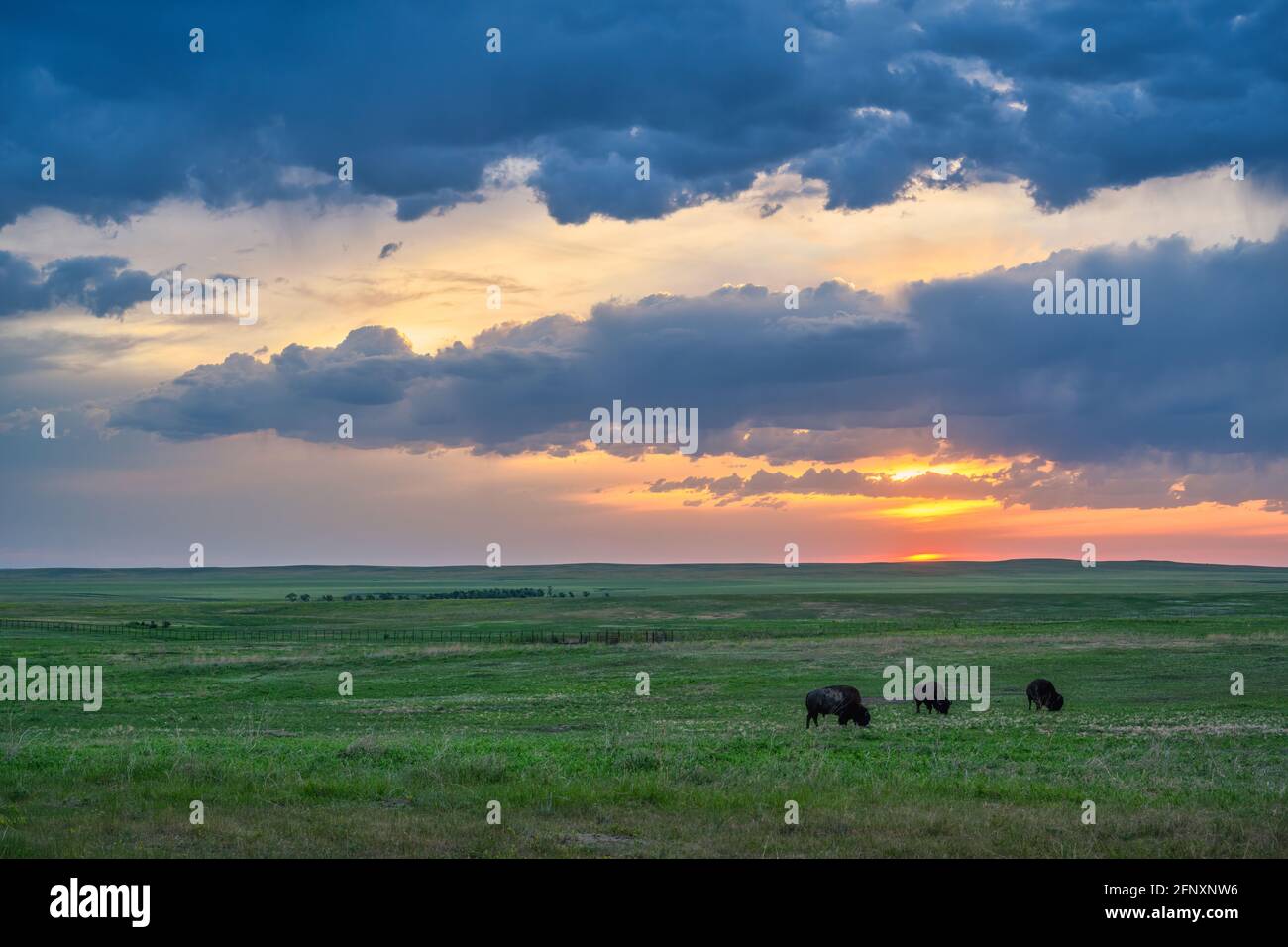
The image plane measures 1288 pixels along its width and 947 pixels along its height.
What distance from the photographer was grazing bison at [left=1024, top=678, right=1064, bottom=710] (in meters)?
37.4

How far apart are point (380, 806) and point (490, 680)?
42.7 m

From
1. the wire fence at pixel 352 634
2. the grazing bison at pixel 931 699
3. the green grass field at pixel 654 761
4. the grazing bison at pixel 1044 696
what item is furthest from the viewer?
the wire fence at pixel 352 634

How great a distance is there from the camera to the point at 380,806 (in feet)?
51.5

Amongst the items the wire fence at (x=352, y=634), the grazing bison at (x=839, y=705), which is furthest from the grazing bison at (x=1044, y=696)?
the wire fence at (x=352, y=634)

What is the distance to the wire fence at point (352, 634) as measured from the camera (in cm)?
9509

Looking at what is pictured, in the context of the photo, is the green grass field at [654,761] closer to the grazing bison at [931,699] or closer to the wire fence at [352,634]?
the grazing bison at [931,699]

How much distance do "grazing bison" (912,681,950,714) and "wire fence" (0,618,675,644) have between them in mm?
50517

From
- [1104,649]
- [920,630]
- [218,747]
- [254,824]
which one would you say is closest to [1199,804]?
[254,824]

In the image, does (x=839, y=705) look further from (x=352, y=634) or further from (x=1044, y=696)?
(x=352, y=634)

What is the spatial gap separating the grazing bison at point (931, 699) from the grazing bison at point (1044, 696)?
3.02 m

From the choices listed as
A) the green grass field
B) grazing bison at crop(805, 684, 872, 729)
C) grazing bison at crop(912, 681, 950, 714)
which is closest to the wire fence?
the green grass field

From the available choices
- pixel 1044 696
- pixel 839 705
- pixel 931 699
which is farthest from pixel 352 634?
pixel 839 705
